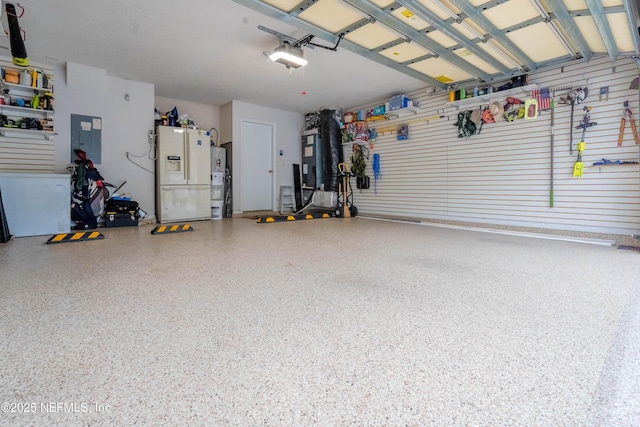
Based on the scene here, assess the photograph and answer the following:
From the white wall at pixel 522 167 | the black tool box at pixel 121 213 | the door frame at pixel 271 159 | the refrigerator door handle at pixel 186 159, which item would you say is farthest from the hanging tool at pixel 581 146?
the black tool box at pixel 121 213

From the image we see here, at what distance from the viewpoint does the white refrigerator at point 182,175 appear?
6789 millimetres

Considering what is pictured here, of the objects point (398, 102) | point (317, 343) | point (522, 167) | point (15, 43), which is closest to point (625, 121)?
point (522, 167)

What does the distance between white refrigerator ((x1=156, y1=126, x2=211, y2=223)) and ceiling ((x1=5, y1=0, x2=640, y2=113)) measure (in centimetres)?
121

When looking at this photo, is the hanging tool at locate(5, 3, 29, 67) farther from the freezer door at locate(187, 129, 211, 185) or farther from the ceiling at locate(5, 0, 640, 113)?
the freezer door at locate(187, 129, 211, 185)

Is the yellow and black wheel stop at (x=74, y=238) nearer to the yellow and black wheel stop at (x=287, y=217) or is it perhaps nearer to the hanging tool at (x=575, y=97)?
the yellow and black wheel stop at (x=287, y=217)

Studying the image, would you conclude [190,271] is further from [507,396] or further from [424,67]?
[424,67]

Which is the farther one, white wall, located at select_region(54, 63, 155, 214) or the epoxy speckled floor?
white wall, located at select_region(54, 63, 155, 214)

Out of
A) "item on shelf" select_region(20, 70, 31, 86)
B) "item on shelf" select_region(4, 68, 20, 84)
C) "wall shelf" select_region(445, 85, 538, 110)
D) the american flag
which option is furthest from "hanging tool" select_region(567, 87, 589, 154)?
"item on shelf" select_region(4, 68, 20, 84)

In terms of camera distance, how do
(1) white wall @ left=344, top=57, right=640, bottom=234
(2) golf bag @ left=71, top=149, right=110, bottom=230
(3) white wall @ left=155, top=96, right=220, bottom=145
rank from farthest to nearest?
(3) white wall @ left=155, top=96, right=220, bottom=145 < (2) golf bag @ left=71, top=149, right=110, bottom=230 < (1) white wall @ left=344, top=57, right=640, bottom=234

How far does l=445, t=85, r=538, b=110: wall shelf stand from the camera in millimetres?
5402

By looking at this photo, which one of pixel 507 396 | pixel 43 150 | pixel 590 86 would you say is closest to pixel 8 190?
pixel 43 150

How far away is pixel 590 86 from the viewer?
15.6ft

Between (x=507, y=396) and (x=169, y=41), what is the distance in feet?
19.1

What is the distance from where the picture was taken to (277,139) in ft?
29.3
